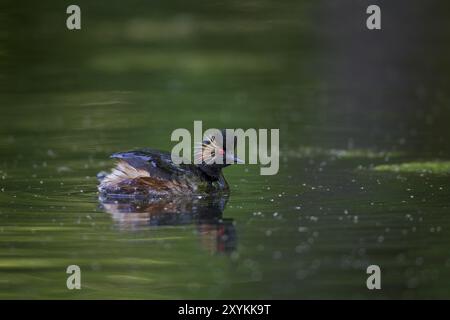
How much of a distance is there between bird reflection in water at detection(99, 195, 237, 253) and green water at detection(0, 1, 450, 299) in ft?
0.12

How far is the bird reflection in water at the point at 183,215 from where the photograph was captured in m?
9.37

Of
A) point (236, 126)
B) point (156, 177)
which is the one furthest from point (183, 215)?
point (236, 126)

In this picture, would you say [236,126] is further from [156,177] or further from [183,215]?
[183,215]

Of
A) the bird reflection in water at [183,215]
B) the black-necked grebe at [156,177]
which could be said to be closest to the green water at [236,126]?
the bird reflection in water at [183,215]

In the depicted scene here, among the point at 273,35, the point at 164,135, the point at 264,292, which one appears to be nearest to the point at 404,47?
the point at 273,35

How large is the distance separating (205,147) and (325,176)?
140 centimetres

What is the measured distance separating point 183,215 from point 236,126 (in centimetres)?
485

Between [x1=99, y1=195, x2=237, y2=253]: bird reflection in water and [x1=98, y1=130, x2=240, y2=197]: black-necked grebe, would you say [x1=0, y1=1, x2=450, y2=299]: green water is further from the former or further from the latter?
[x1=98, y1=130, x2=240, y2=197]: black-necked grebe

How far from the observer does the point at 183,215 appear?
10320 millimetres

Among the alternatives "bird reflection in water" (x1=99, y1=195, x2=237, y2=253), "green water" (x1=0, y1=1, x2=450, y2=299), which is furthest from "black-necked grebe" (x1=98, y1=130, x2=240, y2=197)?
"green water" (x1=0, y1=1, x2=450, y2=299)

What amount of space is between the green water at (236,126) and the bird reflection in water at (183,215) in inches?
1.4

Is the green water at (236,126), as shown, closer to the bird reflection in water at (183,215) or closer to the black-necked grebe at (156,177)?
the bird reflection in water at (183,215)
